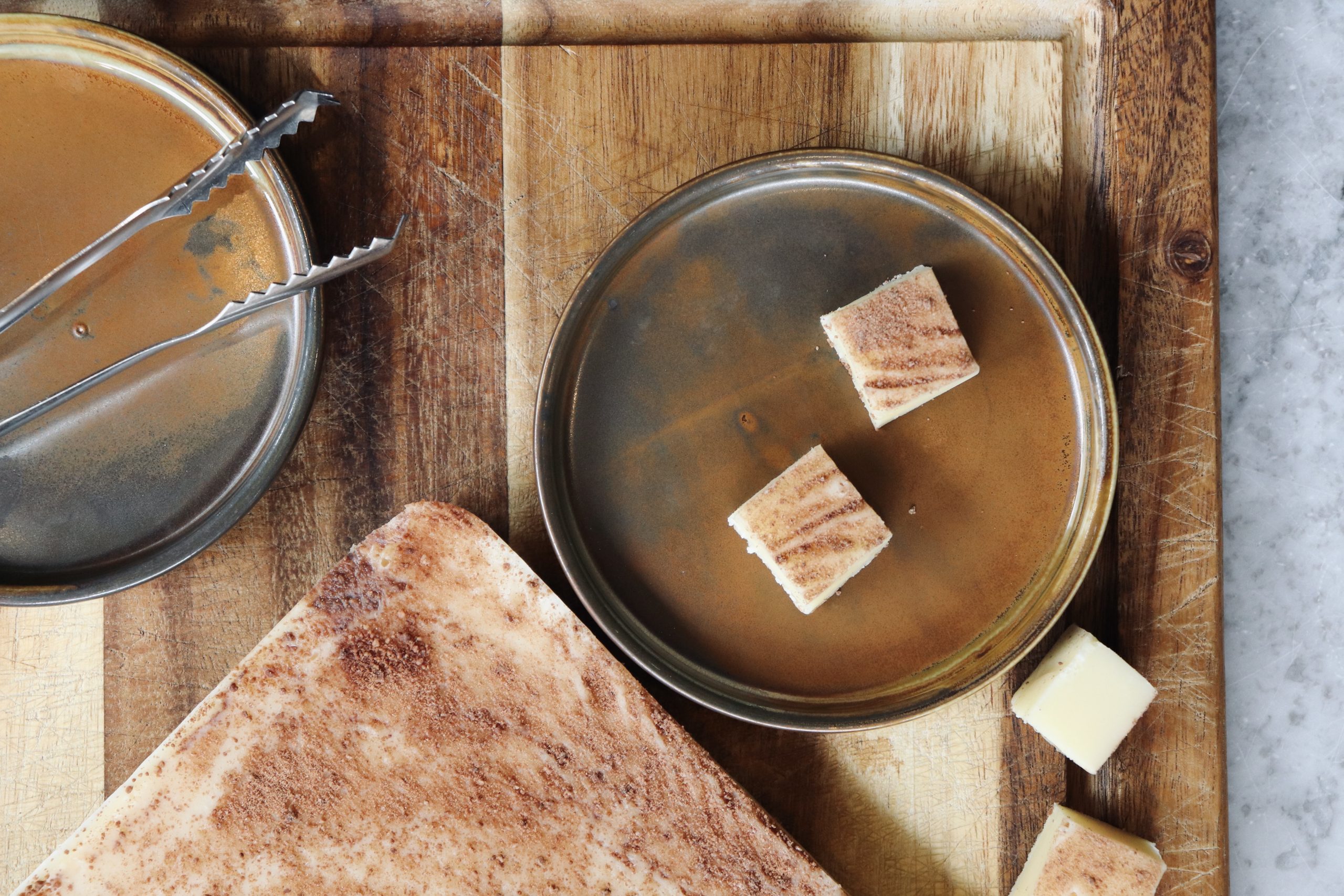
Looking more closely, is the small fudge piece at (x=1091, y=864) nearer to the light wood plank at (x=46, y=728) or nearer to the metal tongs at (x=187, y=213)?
the metal tongs at (x=187, y=213)

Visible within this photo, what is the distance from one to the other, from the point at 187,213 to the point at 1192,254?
2085 mm

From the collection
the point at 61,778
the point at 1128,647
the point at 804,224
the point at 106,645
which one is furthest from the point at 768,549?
the point at 61,778

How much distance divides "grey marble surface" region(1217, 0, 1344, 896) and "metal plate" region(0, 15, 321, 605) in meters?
2.20

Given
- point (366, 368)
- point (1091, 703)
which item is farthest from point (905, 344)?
point (366, 368)

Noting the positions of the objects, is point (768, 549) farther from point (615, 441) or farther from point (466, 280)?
point (466, 280)

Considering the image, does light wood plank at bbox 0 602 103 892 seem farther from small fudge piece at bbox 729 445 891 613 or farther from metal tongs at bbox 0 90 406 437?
small fudge piece at bbox 729 445 891 613

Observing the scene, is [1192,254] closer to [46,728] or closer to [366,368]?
[366,368]

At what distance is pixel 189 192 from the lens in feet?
5.61

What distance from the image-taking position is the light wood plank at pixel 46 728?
1877 millimetres

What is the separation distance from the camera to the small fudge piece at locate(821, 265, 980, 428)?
171 cm

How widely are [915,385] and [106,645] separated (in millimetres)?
1801

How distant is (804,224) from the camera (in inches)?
70.7

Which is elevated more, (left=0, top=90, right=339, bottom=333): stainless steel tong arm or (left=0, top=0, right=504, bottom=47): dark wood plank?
(left=0, top=0, right=504, bottom=47): dark wood plank

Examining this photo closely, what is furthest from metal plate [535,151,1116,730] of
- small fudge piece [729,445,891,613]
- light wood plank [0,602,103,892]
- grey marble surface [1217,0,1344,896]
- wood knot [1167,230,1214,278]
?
light wood plank [0,602,103,892]
